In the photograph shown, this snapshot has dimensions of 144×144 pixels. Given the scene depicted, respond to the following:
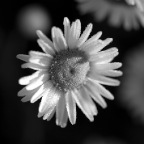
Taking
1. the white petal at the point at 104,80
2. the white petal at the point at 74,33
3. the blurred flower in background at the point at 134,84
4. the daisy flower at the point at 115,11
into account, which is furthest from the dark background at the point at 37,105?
the white petal at the point at 74,33

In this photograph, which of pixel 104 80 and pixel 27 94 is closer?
pixel 27 94

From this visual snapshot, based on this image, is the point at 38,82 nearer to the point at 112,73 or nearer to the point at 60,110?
the point at 60,110

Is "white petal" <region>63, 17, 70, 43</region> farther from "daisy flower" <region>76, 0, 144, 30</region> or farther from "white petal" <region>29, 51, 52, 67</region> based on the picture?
"daisy flower" <region>76, 0, 144, 30</region>

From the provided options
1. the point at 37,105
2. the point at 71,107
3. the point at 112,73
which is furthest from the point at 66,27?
the point at 37,105

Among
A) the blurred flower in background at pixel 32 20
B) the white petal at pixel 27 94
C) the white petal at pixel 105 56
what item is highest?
the blurred flower in background at pixel 32 20

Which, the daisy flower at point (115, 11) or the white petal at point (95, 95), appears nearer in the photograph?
the white petal at point (95, 95)

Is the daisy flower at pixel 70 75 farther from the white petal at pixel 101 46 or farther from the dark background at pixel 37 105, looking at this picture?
the dark background at pixel 37 105

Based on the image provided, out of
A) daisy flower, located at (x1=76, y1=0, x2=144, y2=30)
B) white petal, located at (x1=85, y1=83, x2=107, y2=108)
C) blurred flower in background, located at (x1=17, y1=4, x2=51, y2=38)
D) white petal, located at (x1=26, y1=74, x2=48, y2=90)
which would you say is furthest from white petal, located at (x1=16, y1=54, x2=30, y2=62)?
blurred flower in background, located at (x1=17, y1=4, x2=51, y2=38)
